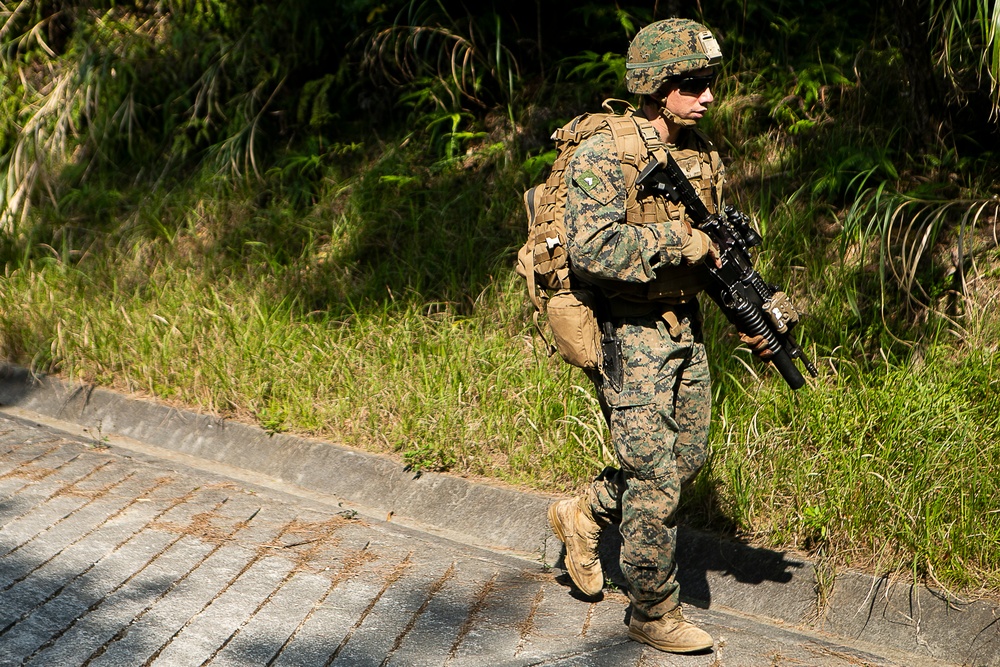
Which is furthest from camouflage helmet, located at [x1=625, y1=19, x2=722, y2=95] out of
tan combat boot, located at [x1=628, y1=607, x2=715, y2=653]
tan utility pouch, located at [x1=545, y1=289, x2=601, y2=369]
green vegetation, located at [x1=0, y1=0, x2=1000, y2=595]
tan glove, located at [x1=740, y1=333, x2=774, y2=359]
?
tan combat boot, located at [x1=628, y1=607, x2=715, y2=653]

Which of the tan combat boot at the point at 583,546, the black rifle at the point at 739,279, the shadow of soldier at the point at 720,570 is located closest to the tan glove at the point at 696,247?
the black rifle at the point at 739,279

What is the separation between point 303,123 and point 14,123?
269 cm

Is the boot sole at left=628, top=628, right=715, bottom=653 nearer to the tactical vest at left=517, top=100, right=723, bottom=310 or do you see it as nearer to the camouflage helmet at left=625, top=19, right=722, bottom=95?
the tactical vest at left=517, top=100, right=723, bottom=310

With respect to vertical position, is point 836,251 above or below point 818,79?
below

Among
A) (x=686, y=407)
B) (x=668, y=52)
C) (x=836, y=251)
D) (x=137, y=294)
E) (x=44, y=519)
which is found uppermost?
(x=668, y=52)

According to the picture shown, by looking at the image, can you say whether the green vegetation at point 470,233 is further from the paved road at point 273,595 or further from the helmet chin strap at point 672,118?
the helmet chin strap at point 672,118

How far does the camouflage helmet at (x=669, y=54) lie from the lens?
3637mm

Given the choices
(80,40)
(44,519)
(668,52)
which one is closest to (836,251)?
(668,52)

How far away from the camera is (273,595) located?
4.14m

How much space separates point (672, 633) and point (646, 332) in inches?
40.2

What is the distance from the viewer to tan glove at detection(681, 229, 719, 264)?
3564mm

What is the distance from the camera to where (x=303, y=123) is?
8.02 meters

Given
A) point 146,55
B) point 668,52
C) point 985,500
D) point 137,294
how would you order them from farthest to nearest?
point 146,55, point 137,294, point 985,500, point 668,52

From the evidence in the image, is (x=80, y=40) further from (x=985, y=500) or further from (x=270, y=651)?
(x=985, y=500)
